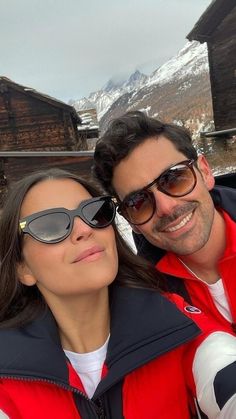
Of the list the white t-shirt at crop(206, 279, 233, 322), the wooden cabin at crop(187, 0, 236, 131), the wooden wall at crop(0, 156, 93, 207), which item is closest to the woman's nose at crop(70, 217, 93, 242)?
the white t-shirt at crop(206, 279, 233, 322)

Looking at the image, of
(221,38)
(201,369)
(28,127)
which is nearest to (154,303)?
(201,369)

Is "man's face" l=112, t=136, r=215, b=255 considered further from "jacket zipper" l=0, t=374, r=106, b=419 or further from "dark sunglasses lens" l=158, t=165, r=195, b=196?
"jacket zipper" l=0, t=374, r=106, b=419

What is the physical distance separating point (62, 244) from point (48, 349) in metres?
A: 0.44

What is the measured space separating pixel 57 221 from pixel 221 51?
53.2ft

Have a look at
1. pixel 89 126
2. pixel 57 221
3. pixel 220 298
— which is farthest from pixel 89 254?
pixel 89 126

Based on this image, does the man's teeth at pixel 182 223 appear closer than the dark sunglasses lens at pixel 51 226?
No

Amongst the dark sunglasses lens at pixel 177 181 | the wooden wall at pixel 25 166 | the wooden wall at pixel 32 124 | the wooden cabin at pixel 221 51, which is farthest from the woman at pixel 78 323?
the wooden wall at pixel 32 124

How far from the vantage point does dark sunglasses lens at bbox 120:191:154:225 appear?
2223 millimetres

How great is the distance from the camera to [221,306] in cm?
217

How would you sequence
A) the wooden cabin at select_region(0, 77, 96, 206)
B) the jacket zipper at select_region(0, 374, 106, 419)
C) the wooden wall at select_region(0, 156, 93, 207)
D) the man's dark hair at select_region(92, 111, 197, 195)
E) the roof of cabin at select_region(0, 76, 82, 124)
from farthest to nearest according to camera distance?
the wooden cabin at select_region(0, 77, 96, 206) < the roof of cabin at select_region(0, 76, 82, 124) < the wooden wall at select_region(0, 156, 93, 207) < the man's dark hair at select_region(92, 111, 197, 195) < the jacket zipper at select_region(0, 374, 106, 419)

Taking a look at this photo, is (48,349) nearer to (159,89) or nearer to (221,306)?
(221,306)

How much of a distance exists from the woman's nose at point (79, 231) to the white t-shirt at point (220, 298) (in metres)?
0.84

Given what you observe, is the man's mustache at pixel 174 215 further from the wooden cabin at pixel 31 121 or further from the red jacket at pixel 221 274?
the wooden cabin at pixel 31 121

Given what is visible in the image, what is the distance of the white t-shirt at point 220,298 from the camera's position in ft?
7.06
